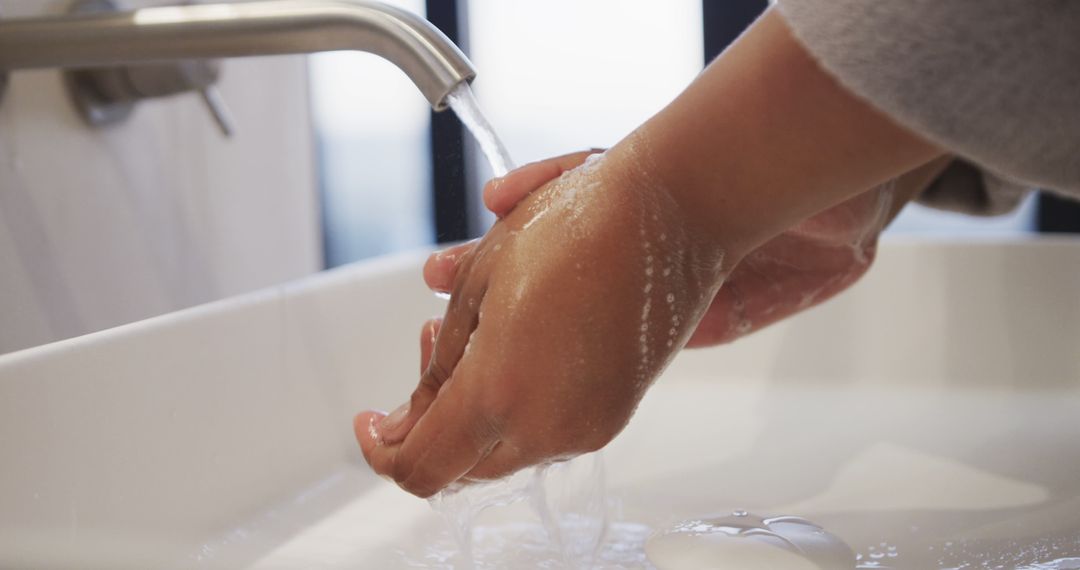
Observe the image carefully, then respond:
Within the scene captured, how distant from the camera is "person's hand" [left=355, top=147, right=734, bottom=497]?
325 mm

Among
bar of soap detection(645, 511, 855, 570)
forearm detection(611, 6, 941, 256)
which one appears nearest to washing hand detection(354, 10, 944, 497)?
forearm detection(611, 6, 941, 256)

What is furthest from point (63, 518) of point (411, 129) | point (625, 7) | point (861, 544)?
point (411, 129)

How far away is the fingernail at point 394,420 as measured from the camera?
1.28ft

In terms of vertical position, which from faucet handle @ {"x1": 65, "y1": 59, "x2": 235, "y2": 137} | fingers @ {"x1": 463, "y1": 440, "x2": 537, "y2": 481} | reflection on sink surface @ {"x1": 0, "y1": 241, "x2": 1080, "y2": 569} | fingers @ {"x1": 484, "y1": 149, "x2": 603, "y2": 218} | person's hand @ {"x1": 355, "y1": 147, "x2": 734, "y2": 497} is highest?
faucet handle @ {"x1": 65, "y1": 59, "x2": 235, "y2": 137}

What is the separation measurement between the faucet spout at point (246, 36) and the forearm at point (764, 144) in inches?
4.5

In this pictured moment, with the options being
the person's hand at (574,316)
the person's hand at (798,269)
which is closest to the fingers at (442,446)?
the person's hand at (574,316)

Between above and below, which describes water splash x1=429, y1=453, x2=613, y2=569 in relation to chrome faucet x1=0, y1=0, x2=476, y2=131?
below

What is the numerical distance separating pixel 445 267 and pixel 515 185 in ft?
0.15

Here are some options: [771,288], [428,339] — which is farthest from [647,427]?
[428,339]

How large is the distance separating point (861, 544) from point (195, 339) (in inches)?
13.2

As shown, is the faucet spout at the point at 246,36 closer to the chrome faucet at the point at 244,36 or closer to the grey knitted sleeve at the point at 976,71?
the chrome faucet at the point at 244,36

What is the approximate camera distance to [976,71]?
0.26 meters

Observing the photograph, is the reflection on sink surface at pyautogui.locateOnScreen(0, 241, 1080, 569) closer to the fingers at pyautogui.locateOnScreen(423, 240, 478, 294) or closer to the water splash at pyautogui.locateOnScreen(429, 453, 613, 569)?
the water splash at pyautogui.locateOnScreen(429, 453, 613, 569)

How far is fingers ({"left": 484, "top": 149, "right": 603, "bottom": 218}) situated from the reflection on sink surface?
0.59ft
